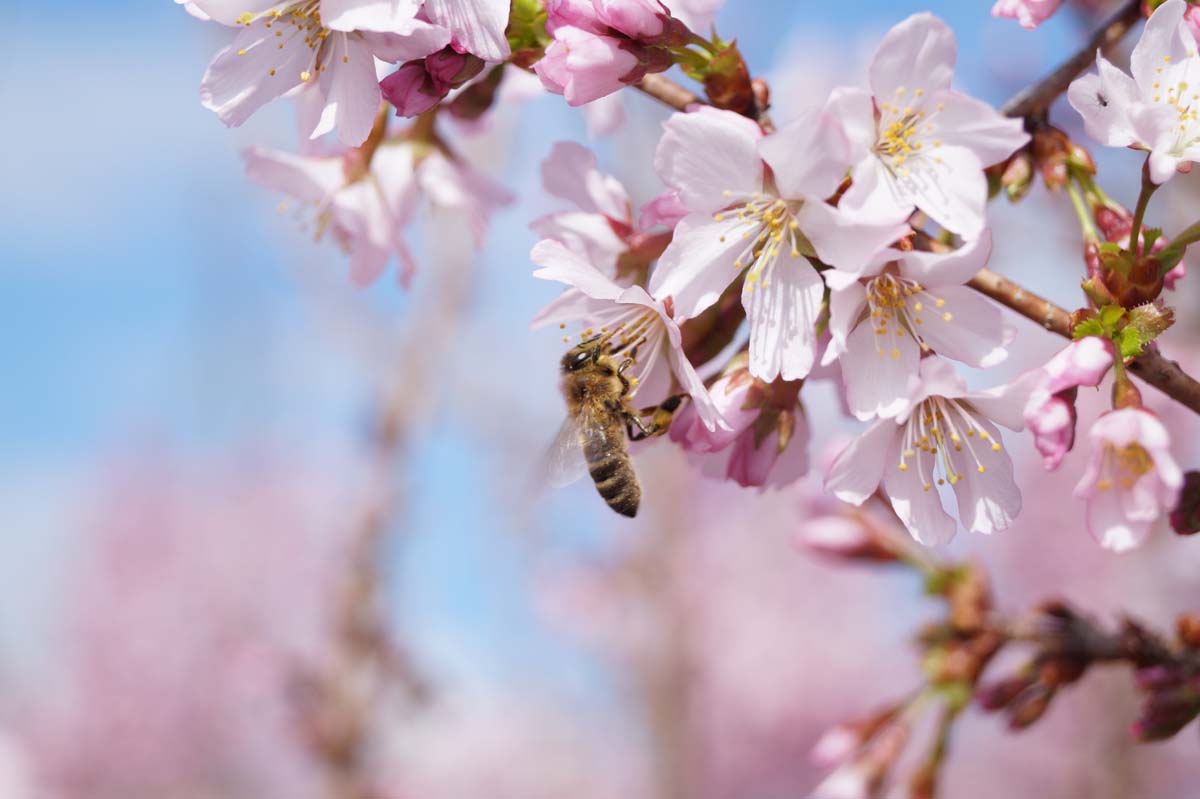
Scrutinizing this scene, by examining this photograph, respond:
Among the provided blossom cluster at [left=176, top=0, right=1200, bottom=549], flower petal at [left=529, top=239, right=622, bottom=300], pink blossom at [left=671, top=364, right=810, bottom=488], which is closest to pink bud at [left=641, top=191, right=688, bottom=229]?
blossom cluster at [left=176, top=0, right=1200, bottom=549]

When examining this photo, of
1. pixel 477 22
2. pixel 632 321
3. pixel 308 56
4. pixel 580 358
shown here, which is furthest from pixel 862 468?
pixel 308 56

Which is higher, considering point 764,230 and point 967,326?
point 764,230

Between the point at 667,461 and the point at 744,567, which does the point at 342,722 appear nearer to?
the point at 667,461

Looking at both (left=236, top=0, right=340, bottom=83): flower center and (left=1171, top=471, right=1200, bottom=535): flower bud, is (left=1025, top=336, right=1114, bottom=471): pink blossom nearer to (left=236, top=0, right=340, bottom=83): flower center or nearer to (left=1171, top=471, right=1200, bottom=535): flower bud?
(left=1171, top=471, right=1200, bottom=535): flower bud

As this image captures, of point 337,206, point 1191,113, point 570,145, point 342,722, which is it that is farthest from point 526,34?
point 342,722

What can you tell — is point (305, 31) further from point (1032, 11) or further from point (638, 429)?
point (1032, 11)
